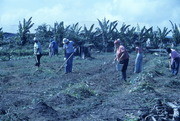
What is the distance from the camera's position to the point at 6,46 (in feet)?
121

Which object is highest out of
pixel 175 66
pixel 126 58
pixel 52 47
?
pixel 52 47

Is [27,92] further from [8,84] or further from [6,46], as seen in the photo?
[6,46]

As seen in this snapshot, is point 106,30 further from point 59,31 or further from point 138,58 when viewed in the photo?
point 138,58

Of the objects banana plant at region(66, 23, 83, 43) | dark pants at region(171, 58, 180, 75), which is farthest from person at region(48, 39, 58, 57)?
dark pants at region(171, 58, 180, 75)

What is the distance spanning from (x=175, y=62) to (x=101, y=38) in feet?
77.9

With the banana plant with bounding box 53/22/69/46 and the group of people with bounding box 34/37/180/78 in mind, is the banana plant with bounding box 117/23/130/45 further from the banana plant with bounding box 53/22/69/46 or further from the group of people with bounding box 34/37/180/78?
the group of people with bounding box 34/37/180/78

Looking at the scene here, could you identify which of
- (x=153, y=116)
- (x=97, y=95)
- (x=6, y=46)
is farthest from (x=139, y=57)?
(x=6, y=46)

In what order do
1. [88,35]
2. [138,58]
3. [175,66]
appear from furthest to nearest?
[88,35] → [138,58] → [175,66]

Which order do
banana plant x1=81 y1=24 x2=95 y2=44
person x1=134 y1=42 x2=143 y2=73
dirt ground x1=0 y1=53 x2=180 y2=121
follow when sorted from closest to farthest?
dirt ground x1=0 y1=53 x2=180 y2=121, person x1=134 y1=42 x2=143 y2=73, banana plant x1=81 y1=24 x2=95 y2=44

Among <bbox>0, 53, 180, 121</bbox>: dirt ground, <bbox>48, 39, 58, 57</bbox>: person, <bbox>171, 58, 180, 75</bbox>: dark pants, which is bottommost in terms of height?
<bbox>0, 53, 180, 121</bbox>: dirt ground

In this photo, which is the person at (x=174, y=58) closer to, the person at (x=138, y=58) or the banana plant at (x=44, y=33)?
the person at (x=138, y=58)

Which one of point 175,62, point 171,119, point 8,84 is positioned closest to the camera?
point 171,119

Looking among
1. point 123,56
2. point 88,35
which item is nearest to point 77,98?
point 123,56

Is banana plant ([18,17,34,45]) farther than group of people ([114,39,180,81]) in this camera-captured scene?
Yes
